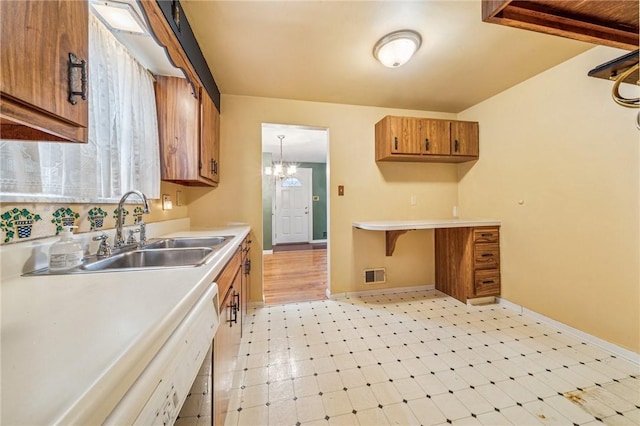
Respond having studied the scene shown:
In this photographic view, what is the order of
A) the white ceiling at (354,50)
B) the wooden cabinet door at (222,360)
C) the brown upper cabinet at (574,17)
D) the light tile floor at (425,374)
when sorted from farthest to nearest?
the white ceiling at (354,50) → the light tile floor at (425,374) → the wooden cabinet door at (222,360) → the brown upper cabinet at (574,17)

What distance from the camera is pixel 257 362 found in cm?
167

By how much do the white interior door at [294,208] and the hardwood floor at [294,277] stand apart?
109cm

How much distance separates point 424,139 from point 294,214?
4396 millimetres

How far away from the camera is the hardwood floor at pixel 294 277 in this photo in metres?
2.91

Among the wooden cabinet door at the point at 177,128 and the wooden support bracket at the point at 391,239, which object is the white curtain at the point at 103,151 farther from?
the wooden support bracket at the point at 391,239

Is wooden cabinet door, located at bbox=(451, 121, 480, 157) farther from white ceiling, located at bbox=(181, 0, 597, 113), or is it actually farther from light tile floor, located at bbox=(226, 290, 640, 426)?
light tile floor, located at bbox=(226, 290, 640, 426)

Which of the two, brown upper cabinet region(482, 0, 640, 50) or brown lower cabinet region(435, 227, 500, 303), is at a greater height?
brown upper cabinet region(482, 0, 640, 50)

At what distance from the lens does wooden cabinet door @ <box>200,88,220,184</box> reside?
1.94m

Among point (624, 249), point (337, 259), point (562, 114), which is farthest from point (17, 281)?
point (562, 114)

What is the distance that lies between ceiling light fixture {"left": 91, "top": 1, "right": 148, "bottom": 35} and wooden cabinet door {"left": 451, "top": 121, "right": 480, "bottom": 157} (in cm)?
289

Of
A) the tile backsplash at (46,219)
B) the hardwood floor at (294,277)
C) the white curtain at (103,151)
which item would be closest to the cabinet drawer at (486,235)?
the hardwood floor at (294,277)

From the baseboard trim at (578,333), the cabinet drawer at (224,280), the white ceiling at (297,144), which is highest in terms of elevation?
the white ceiling at (297,144)

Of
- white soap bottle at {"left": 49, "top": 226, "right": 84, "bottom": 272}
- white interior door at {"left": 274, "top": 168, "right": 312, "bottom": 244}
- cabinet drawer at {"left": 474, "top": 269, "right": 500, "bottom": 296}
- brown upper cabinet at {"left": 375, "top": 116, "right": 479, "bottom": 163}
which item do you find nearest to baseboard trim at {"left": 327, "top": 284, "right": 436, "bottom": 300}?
cabinet drawer at {"left": 474, "top": 269, "right": 500, "bottom": 296}

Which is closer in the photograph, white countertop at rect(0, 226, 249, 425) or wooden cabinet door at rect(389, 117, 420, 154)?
white countertop at rect(0, 226, 249, 425)
